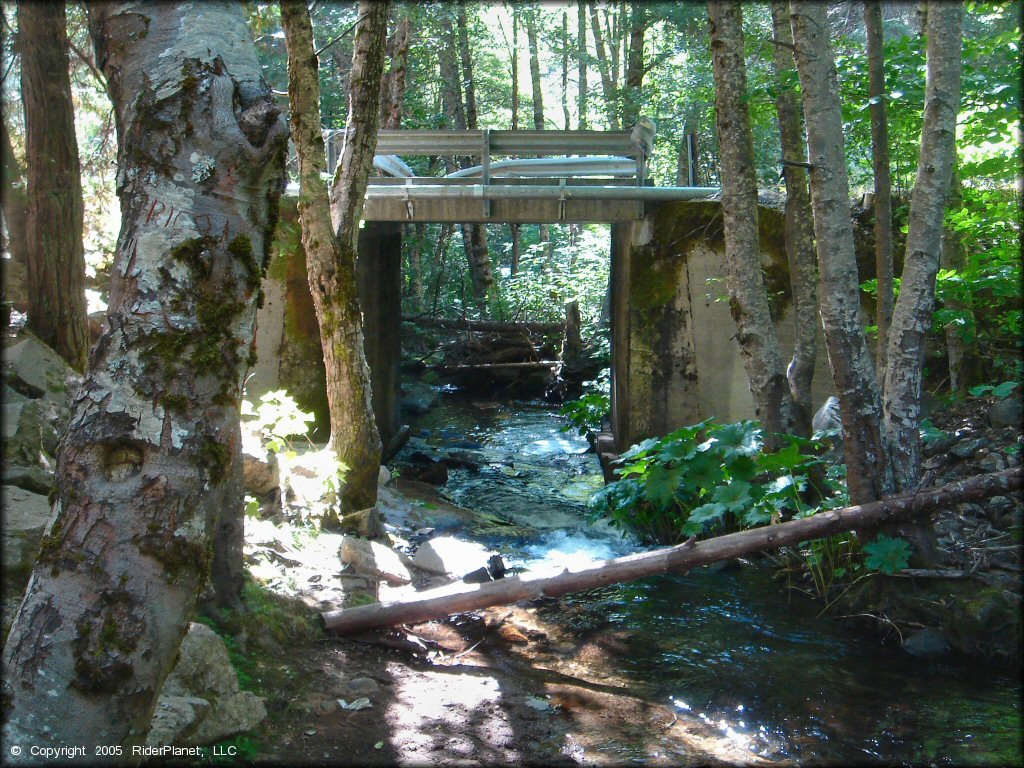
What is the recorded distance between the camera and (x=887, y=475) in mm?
5438

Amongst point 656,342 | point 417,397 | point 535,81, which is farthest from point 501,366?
point 535,81

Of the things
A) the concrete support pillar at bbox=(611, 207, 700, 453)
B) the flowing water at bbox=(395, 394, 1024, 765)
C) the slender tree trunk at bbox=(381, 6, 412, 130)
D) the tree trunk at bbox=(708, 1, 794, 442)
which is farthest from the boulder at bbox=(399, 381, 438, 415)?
the tree trunk at bbox=(708, 1, 794, 442)

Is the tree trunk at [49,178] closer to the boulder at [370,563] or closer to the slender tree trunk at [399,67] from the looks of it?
the boulder at [370,563]

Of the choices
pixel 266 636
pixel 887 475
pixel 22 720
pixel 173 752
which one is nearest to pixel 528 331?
pixel 887 475

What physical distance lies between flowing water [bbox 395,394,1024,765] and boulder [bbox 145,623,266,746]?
1.69 m

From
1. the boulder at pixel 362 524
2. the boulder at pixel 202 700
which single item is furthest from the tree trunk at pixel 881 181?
the boulder at pixel 202 700

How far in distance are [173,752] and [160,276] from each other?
6.29 feet

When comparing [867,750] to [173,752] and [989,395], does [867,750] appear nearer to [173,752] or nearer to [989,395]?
[173,752]

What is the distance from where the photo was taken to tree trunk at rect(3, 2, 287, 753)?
1.70 meters

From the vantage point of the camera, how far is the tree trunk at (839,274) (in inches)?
214

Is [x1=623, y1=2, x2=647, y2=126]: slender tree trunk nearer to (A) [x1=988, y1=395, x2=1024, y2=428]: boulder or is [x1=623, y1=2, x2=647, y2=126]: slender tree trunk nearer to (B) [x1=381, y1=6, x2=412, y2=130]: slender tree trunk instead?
(B) [x1=381, y1=6, x2=412, y2=130]: slender tree trunk

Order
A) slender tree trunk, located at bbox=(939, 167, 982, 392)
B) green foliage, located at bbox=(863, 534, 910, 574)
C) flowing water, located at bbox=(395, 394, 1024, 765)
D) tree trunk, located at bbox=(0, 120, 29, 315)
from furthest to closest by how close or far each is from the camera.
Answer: slender tree trunk, located at bbox=(939, 167, 982, 392) < tree trunk, located at bbox=(0, 120, 29, 315) < green foliage, located at bbox=(863, 534, 910, 574) < flowing water, located at bbox=(395, 394, 1024, 765)

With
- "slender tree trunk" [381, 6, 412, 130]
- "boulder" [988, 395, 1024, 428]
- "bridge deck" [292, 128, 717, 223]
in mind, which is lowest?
"boulder" [988, 395, 1024, 428]

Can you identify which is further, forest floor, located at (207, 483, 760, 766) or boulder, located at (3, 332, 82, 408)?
boulder, located at (3, 332, 82, 408)
